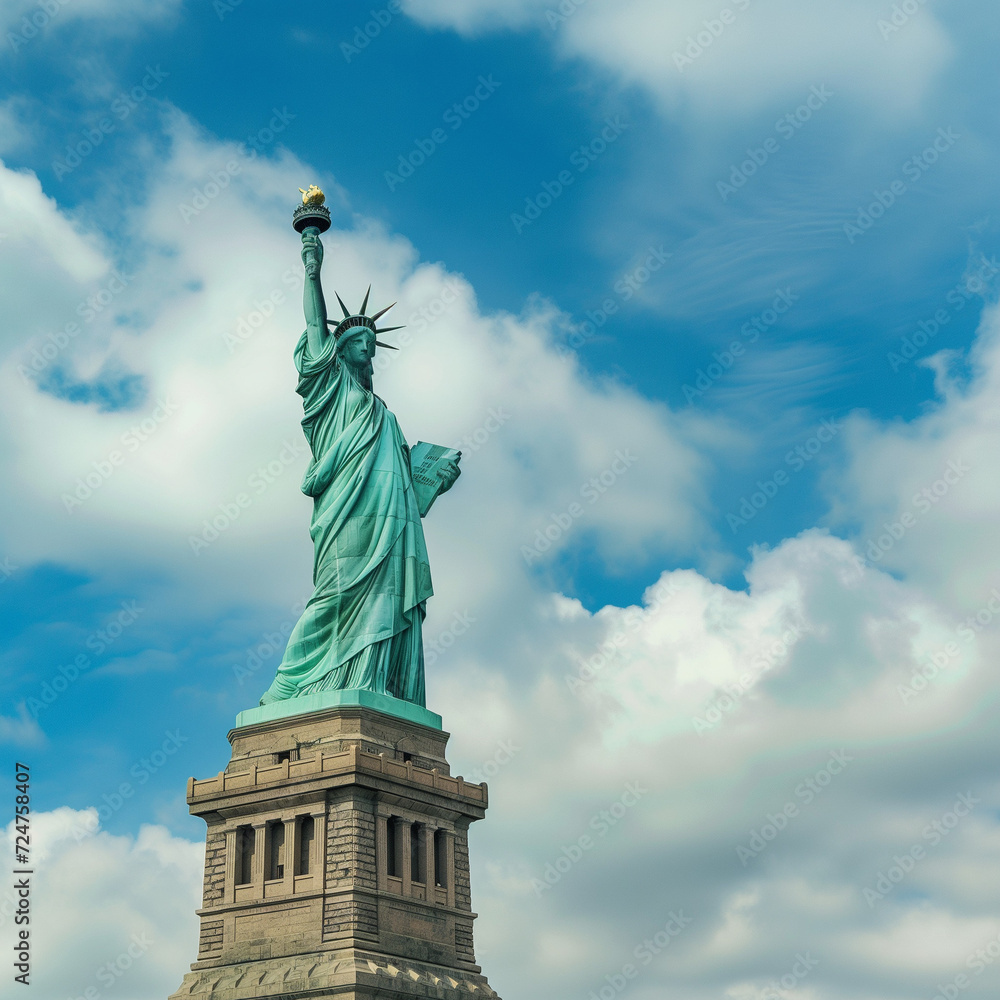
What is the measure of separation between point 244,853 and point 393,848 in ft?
14.9

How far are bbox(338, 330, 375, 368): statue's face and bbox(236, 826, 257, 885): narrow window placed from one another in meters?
16.3

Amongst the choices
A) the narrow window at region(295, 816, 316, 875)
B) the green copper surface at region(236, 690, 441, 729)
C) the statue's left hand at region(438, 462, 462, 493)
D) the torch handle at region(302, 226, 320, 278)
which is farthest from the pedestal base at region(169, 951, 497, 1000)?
the torch handle at region(302, 226, 320, 278)

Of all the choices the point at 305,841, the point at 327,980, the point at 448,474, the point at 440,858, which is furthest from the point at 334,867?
the point at 448,474

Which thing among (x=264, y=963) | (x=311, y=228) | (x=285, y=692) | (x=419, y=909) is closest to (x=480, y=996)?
(x=419, y=909)

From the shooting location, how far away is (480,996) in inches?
1822

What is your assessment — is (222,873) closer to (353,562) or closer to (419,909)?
(419,909)

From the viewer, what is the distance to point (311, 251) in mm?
53281

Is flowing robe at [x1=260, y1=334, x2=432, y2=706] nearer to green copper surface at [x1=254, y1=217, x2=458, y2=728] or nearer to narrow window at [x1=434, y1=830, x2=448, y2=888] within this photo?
green copper surface at [x1=254, y1=217, x2=458, y2=728]

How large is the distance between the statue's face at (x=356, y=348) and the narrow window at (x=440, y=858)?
16.3m

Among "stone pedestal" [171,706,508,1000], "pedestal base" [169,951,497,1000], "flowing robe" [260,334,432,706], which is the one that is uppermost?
"flowing robe" [260,334,432,706]

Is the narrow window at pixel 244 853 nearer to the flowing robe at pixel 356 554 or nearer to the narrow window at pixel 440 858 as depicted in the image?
the flowing robe at pixel 356 554

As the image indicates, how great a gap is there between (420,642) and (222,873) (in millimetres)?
9689

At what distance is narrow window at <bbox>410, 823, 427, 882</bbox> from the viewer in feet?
153

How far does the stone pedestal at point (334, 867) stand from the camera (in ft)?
142
